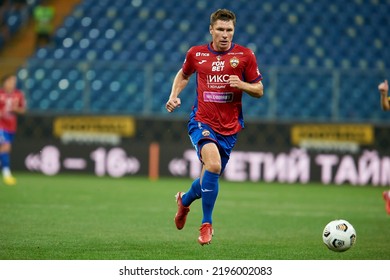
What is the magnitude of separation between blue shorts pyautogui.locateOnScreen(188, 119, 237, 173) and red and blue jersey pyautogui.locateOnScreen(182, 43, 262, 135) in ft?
0.16

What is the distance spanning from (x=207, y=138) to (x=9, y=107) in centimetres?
940

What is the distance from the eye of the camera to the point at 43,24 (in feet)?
68.6

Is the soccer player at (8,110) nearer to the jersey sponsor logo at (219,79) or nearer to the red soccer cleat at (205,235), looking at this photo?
the jersey sponsor logo at (219,79)

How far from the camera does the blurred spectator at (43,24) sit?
20812mm

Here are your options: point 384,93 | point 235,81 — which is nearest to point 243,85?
point 235,81

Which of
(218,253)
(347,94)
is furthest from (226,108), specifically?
(347,94)

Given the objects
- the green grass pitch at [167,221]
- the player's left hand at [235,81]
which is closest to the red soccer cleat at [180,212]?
the green grass pitch at [167,221]

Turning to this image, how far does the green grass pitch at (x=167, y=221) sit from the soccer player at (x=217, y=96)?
726 millimetres

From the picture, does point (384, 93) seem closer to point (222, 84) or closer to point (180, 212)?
point (222, 84)

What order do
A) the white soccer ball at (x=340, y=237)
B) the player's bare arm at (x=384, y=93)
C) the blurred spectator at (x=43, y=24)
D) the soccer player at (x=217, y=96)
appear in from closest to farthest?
the white soccer ball at (x=340, y=237)
the soccer player at (x=217, y=96)
the player's bare arm at (x=384, y=93)
the blurred spectator at (x=43, y=24)

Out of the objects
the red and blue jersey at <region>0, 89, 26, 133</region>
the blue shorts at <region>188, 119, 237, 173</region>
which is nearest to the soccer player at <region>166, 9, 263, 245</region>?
the blue shorts at <region>188, 119, 237, 173</region>

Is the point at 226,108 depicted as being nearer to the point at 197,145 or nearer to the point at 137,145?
the point at 197,145

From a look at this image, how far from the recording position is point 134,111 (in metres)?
18.8

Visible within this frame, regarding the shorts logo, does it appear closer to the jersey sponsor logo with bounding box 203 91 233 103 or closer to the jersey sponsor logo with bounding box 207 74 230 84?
the jersey sponsor logo with bounding box 203 91 233 103
